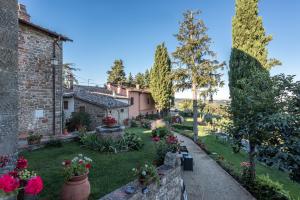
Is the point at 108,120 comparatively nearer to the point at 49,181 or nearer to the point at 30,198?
the point at 49,181

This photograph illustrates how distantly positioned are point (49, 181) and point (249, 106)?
20.9 ft

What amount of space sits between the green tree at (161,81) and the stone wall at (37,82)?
55.6 ft

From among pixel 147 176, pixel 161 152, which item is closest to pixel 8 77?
pixel 147 176

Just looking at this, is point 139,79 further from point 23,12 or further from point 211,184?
point 211,184

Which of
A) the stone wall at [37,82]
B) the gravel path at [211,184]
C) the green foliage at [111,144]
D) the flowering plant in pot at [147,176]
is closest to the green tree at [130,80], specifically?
the stone wall at [37,82]

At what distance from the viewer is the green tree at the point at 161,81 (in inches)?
1043

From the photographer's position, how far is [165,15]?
45.7 ft

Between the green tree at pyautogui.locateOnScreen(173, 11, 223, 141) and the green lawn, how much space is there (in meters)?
7.77

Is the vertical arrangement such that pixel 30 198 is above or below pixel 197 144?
above

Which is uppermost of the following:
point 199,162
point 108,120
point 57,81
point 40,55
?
point 40,55

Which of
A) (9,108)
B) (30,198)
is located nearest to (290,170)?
(30,198)

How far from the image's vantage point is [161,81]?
87.7 ft

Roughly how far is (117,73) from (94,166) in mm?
37495

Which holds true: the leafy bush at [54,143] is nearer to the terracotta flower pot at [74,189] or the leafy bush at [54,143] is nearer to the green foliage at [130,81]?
the terracotta flower pot at [74,189]
